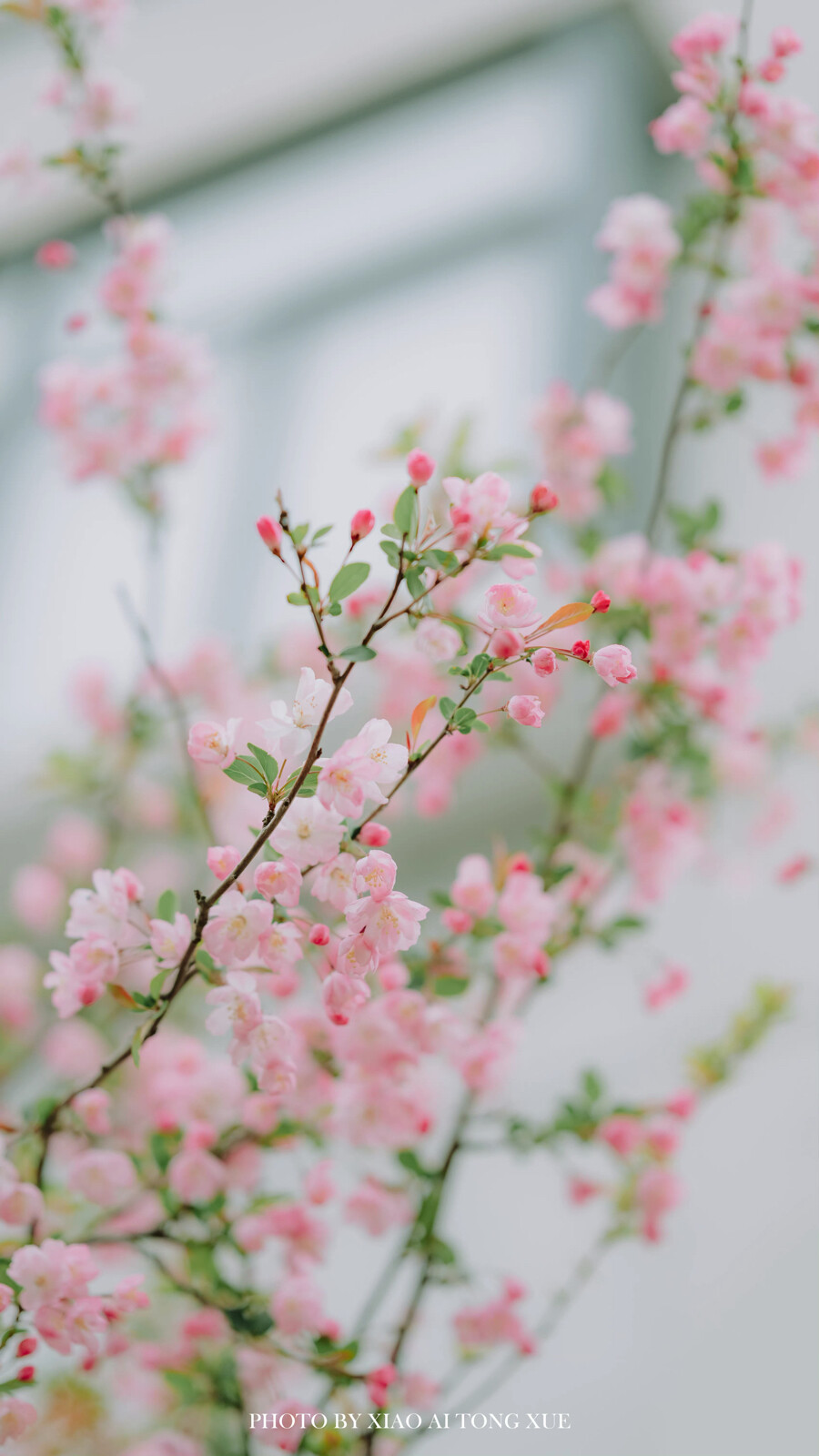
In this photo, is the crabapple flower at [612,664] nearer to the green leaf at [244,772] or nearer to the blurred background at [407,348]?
the green leaf at [244,772]

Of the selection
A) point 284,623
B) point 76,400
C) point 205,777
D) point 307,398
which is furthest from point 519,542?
point 307,398

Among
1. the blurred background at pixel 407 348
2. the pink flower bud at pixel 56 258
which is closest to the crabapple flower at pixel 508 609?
the pink flower bud at pixel 56 258

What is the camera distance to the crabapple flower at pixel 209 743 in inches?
18.2

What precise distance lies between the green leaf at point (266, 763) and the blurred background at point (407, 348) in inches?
32.1

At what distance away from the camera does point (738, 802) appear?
1322mm

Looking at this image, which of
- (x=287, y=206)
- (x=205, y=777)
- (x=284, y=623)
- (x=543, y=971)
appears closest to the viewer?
(x=543, y=971)

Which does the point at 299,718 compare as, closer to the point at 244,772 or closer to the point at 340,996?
the point at 244,772

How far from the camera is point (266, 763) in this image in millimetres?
460

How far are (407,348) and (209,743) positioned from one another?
2096mm

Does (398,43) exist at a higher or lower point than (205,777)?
higher

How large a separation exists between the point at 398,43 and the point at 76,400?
1.96 meters

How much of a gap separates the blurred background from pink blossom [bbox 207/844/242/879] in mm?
794

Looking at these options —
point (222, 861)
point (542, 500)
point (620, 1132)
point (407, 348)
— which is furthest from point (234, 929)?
point (407, 348)

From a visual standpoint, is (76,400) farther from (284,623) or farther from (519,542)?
(284,623)
